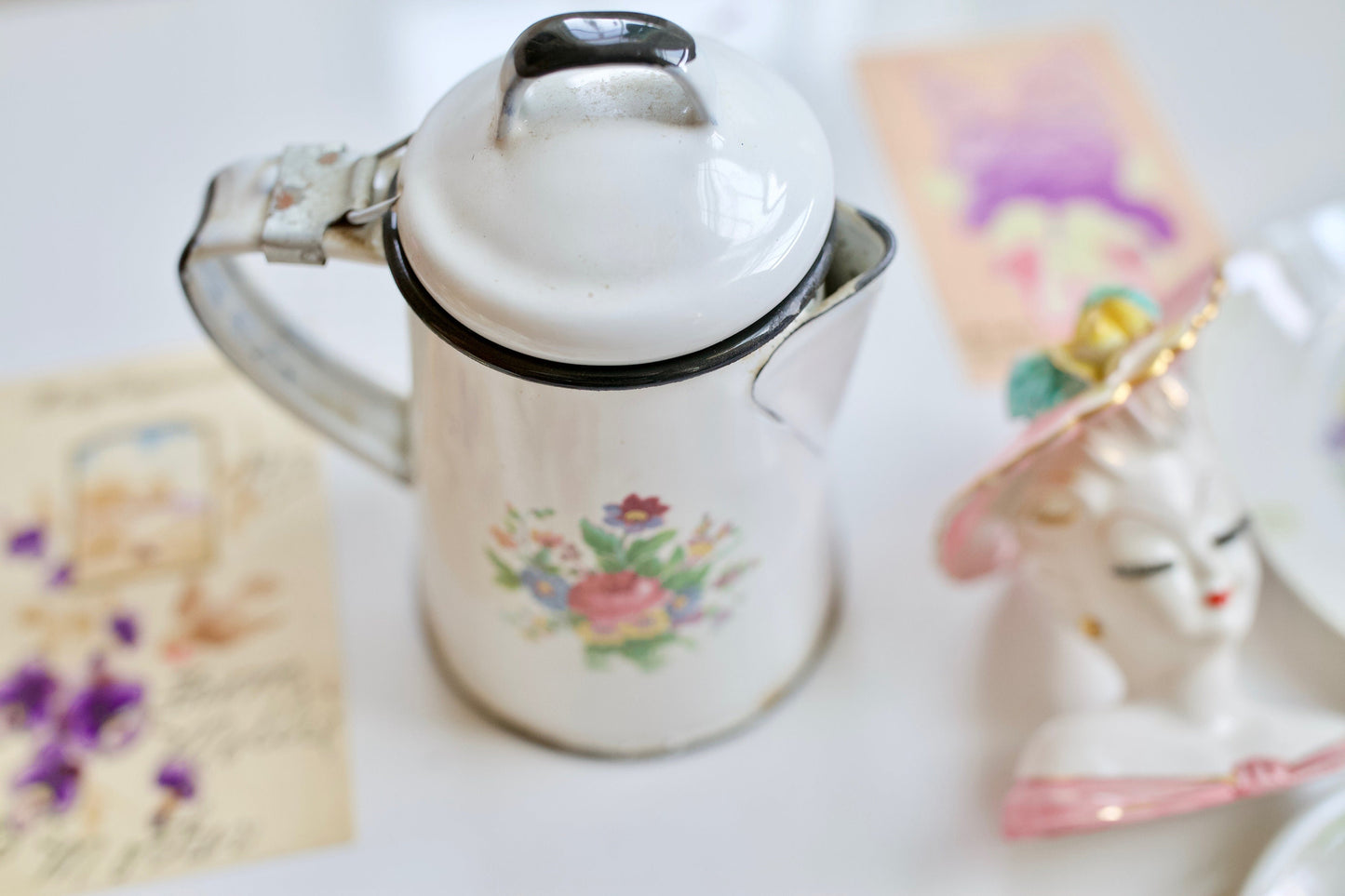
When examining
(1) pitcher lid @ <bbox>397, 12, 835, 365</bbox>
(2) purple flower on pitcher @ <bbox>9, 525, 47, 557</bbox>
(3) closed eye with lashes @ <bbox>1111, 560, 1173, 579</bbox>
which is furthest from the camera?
(2) purple flower on pitcher @ <bbox>9, 525, 47, 557</bbox>

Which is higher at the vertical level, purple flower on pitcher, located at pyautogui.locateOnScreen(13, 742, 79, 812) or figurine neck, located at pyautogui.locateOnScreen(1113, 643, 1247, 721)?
figurine neck, located at pyautogui.locateOnScreen(1113, 643, 1247, 721)

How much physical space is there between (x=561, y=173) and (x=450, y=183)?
35 millimetres

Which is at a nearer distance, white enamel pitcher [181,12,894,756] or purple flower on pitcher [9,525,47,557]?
white enamel pitcher [181,12,894,756]

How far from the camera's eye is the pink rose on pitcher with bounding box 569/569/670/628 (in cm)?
39

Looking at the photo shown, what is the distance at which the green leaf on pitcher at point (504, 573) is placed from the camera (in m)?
0.40

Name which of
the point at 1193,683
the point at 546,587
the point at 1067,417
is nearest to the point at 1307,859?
the point at 1193,683

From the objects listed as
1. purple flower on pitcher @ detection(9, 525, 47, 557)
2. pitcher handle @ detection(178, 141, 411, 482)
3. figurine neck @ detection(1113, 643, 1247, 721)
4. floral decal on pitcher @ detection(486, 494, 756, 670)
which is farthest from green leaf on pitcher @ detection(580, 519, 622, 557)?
purple flower on pitcher @ detection(9, 525, 47, 557)

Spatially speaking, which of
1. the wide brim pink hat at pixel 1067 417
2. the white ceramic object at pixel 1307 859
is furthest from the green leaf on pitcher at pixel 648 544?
the white ceramic object at pixel 1307 859

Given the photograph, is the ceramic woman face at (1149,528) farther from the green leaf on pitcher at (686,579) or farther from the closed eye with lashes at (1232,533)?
the green leaf on pitcher at (686,579)

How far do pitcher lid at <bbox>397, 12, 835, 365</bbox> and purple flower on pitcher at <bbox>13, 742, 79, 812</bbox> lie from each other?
295mm

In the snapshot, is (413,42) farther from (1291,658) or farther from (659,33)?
(1291,658)

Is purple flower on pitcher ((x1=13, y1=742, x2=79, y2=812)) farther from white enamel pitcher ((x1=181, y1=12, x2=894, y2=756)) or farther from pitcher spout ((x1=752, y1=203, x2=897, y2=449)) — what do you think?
pitcher spout ((x1=752, y1=203, x2=897, y2=449))

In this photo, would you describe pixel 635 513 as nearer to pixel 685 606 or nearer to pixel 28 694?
pixel 685 606

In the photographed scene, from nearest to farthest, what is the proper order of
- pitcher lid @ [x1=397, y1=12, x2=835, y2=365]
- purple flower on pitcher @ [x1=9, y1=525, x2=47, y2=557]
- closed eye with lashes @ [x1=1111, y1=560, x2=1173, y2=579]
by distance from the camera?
pitcher lid @ [x1=397, y1=12, x2=835, y2=365], closed eye with lashes @ [x1=1111, y1=560, x2=1173, y2=579], purple flower on pitcher @ [x1=9, y1=525, x2=47, y2=557]
